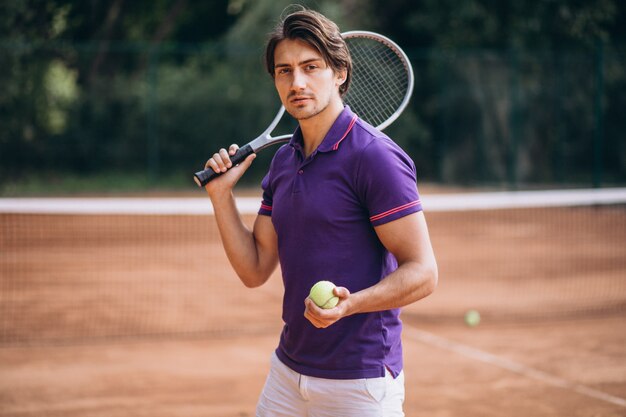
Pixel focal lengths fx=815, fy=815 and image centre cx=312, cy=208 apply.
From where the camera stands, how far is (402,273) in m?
2.20

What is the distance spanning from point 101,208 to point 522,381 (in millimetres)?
3814

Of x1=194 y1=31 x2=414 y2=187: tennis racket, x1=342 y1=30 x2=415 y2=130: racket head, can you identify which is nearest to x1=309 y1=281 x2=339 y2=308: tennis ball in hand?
x1=194 y1=31 x2=414 y2=187: tennis racket

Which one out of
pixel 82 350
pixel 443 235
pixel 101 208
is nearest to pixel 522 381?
pixel 82 350

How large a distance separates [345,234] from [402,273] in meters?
0.22

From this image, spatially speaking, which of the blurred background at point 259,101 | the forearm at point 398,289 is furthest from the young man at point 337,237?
the blurred background at point 259,101

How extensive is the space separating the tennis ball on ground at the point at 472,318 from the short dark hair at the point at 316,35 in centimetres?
514

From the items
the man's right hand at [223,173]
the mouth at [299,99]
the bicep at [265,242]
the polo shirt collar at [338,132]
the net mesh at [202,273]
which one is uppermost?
the mouth at [299,99]

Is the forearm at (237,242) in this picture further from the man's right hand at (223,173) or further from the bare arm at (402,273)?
the bare arm at (402,273)

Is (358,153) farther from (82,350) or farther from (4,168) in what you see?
(4,168)

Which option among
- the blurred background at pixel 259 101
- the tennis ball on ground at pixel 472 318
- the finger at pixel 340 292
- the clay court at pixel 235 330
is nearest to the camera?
the finger at pixel 340 292

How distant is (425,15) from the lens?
859 inches

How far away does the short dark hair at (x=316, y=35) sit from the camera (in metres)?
2.37

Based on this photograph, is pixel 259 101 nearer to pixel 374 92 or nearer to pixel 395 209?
pixel 374 92

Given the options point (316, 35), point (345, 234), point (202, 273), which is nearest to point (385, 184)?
point (345, 234)
